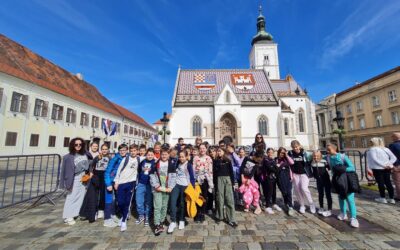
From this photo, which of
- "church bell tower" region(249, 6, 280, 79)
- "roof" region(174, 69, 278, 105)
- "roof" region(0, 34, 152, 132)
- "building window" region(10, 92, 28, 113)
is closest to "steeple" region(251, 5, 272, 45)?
"church bell tower" region(249, 6, 280, 79)

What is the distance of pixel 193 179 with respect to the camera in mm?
4219

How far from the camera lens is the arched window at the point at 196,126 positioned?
88.4ft

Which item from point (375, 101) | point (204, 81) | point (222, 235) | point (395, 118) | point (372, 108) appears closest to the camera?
point (222, 235)

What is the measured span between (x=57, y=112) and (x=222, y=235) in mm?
24831

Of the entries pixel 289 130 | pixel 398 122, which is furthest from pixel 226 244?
pixel 398 122

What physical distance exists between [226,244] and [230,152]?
8.73ft

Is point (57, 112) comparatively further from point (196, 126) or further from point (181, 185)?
point (181, 185)

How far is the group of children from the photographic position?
4.07m

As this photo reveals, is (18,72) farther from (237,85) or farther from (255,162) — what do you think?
(237,85)

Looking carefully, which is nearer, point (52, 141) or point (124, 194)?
point (124, 194)

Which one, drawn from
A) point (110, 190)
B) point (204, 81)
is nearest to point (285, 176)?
point (110, 190)

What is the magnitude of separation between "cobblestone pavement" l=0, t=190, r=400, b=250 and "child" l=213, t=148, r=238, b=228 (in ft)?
1.03

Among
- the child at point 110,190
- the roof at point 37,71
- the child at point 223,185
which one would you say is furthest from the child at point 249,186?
the roof at point 37,71

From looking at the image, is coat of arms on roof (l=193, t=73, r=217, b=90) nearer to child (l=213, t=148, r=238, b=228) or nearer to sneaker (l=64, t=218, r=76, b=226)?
child (l=213, t=148, r=238, b=228)
